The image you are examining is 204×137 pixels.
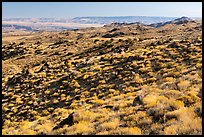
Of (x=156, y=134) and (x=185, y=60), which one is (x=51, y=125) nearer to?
(x=156, y=134)

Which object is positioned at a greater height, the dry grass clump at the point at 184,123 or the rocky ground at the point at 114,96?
the dry grass clump at the point at 184,123

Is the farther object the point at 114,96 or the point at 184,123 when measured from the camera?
the point at 114,96

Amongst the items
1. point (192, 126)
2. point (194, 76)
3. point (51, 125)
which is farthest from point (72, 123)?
point (194, 76)

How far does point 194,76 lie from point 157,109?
889 cm

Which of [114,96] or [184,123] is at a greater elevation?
[184,123]

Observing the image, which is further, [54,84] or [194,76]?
[54,84]

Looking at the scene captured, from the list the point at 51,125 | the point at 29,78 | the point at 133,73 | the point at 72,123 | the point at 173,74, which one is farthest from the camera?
the point at 29,78

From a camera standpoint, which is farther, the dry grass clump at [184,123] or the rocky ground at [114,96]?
the rocky ground at [114,96]

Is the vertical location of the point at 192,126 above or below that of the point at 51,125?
above

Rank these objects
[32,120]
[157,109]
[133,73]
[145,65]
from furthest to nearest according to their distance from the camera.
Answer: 1. [145,65]
2. [133,73]
3. [32,120]
4. [157,109]

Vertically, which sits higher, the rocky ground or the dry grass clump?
the dry grass clump

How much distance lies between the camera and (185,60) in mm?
30375

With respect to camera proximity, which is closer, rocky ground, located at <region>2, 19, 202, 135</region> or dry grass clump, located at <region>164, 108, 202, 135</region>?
dry grass clump, located at <region>164, 108, 202, 135</region>

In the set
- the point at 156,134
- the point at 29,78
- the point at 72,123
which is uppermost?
the point at 156,134
